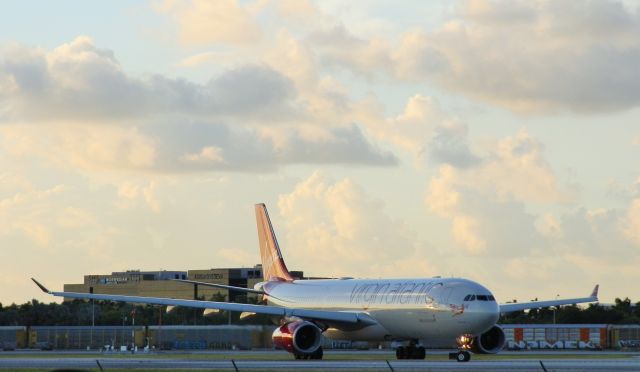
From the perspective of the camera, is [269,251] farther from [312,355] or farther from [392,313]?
[392,313]

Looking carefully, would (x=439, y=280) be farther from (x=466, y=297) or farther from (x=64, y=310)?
(x=64, y=310)

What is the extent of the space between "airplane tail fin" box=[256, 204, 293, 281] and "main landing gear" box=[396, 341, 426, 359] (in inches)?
792

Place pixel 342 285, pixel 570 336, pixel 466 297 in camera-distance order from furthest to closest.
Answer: pixel 570 336 < pixel 342 285 < pixel 466 297

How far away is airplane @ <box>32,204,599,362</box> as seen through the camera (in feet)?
242

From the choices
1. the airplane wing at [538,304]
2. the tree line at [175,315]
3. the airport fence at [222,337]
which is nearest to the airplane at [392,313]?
the airplane wing at [538,304]

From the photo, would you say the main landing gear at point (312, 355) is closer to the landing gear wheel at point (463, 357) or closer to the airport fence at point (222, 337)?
the landing gear wheel at point (463, 357)

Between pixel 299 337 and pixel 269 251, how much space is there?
23.9 m

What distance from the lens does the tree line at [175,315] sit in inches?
5816

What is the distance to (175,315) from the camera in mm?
166375

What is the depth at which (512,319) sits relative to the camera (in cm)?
15725

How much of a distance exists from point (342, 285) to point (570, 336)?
38935 mm

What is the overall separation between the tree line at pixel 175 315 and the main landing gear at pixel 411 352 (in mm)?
47404

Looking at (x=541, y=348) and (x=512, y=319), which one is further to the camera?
(x=512, y=319)

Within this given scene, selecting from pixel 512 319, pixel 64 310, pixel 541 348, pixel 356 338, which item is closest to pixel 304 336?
pixel 356 338
